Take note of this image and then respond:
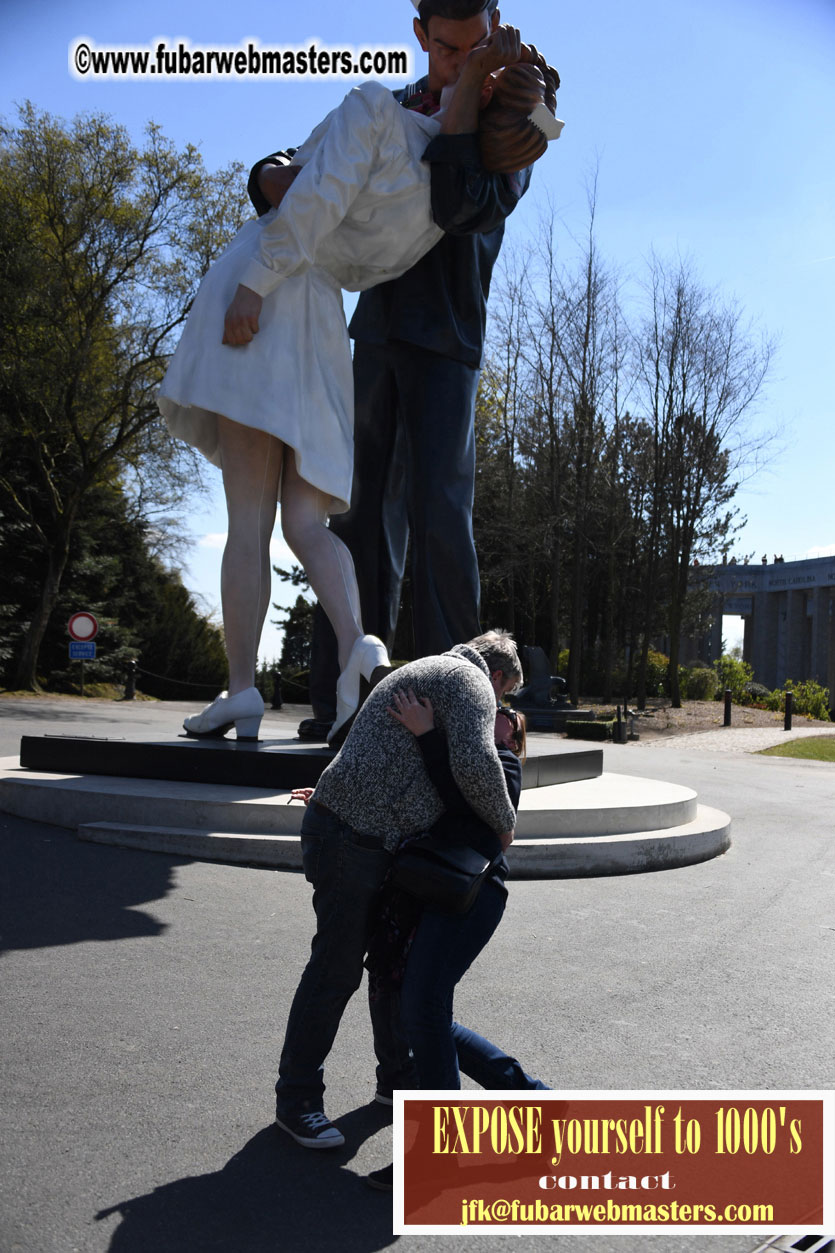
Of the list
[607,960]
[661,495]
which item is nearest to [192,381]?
[607,960]

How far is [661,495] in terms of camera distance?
95.3 feet

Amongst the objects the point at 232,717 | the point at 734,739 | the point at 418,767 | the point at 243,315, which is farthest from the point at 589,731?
the point at 418,767

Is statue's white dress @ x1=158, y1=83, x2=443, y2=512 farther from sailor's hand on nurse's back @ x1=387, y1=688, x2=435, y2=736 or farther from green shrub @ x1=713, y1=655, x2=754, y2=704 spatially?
green shrub @ x1=713, y1=655, x2=754, y2=704

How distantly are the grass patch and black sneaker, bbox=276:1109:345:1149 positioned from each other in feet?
52.0

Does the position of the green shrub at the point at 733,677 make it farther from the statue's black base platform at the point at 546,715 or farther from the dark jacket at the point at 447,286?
the dark jacket at the point at 447,286

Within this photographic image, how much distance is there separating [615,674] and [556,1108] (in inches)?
1159

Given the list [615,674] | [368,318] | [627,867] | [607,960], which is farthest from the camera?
[615,674]

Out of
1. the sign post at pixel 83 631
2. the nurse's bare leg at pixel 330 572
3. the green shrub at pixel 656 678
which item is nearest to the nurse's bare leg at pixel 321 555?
the nurse's bare leg at pixel 330 572

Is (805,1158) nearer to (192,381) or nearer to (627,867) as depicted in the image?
(627,867)

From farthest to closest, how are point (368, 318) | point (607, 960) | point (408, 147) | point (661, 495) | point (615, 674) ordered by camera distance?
point (615, 674) < point (661, 495) < point (368, 318) < point (408, 147) < point (607, 960)

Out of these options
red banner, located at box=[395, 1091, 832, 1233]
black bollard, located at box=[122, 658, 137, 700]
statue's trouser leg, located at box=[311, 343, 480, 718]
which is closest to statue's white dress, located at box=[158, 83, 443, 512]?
statue's trouser leg, located at box=[311, 343, 480, 718]

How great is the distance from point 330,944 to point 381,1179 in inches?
21.6

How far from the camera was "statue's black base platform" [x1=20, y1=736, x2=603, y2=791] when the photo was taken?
5938 mm

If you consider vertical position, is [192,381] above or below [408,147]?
below
